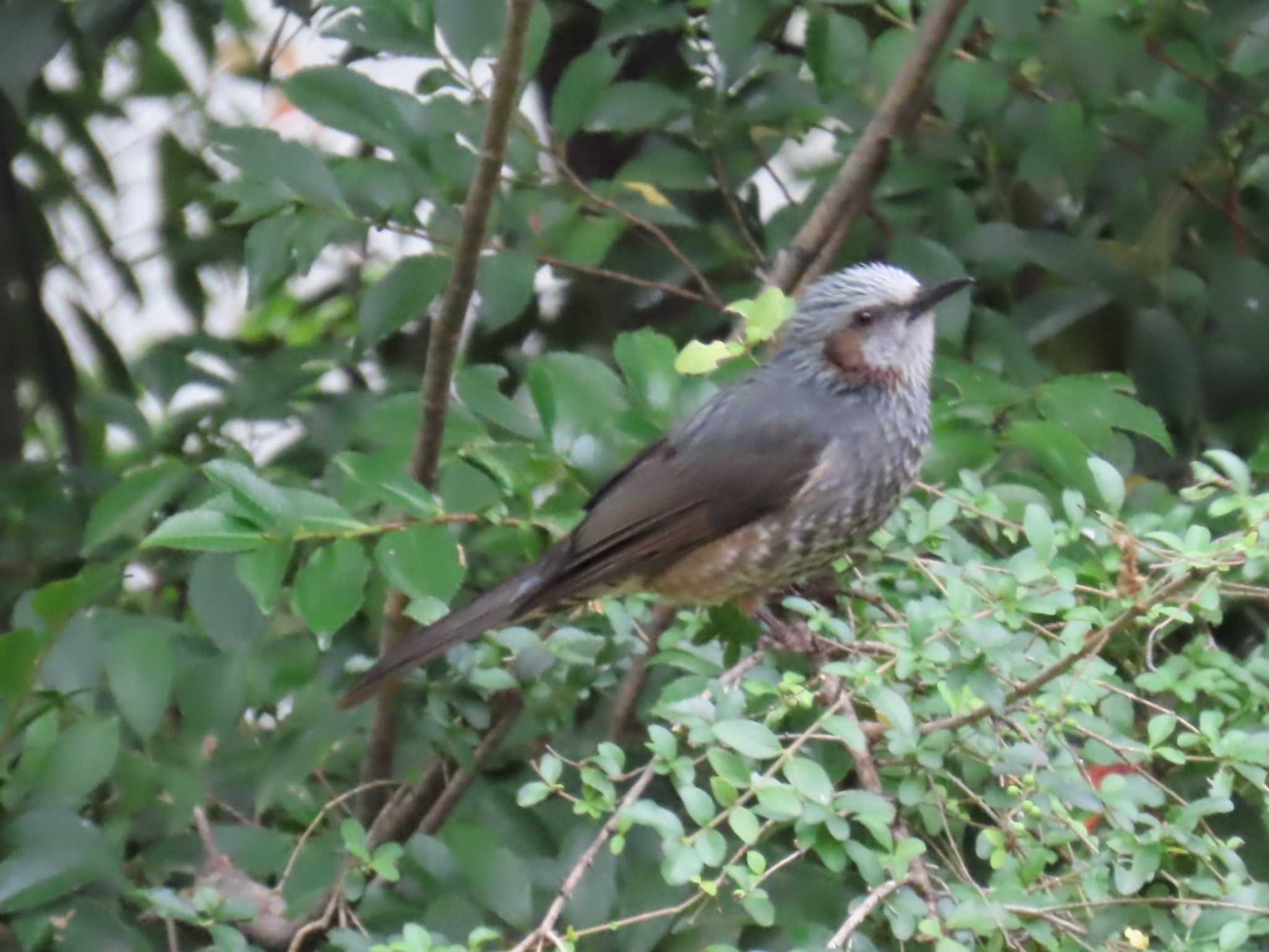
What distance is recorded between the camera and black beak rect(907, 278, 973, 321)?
2.75 meters

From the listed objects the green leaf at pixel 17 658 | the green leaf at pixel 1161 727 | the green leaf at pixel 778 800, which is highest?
the green leaf at pixel 1161 727

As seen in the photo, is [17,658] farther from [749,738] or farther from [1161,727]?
[1161,727]

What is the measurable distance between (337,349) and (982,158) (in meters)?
1.28

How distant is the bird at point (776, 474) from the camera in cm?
268

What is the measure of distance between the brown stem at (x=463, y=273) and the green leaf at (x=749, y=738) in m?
0.76

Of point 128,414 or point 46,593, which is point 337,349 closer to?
point 128,414

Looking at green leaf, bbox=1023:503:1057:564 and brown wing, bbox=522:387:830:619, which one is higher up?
green leaf, bbox=1023:503:1057:564

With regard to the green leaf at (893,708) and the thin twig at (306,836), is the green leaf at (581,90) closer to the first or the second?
the thin twig at (306,836)

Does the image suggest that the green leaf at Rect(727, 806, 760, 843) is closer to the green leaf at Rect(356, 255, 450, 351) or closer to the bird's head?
the green leaf at Rect(356, 255, 450, 351)

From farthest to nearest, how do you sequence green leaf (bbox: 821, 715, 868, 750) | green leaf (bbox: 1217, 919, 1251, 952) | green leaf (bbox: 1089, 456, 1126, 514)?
green leaf (bbox: 1089, 456, 1126, 514)
green leaf (bbox: 821, 715, 868, 750)
green leaf (bbox: 1217, 919, 1251, 952)

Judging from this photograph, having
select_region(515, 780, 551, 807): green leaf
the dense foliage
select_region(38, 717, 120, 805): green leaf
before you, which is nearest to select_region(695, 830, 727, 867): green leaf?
the dense foliage

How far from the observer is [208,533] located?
6.73 ft

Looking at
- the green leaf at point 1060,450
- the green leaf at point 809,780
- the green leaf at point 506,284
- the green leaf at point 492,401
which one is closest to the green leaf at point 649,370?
the green leaf at point 492,401

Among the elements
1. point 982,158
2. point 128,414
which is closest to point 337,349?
point 128,414
